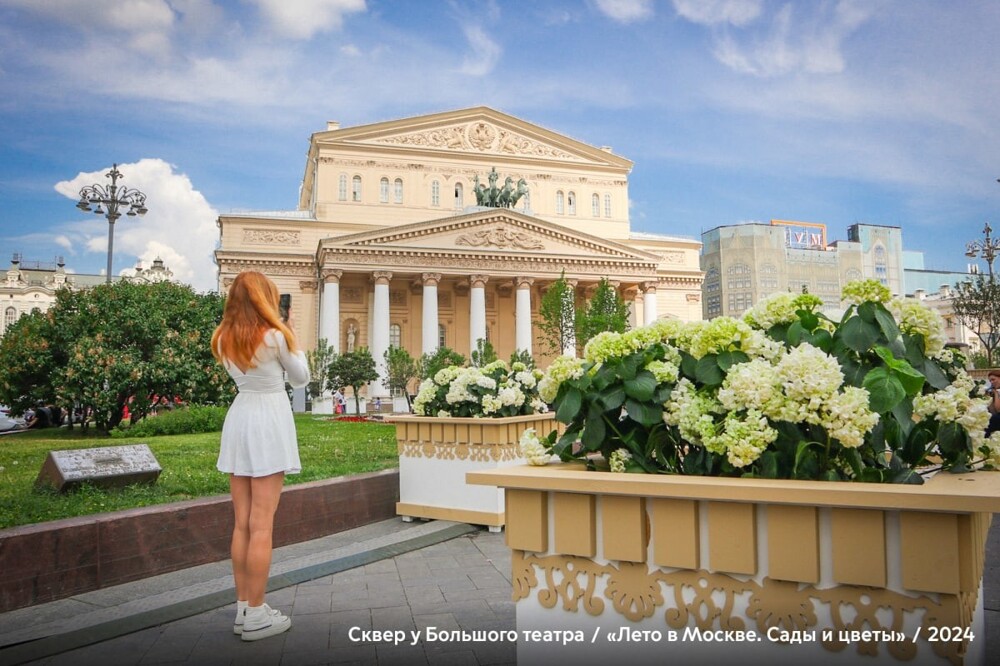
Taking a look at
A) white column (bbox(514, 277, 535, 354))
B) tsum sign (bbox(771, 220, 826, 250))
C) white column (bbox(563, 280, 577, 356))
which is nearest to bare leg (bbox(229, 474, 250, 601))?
white column (bbox(563, 280, 577, 356))

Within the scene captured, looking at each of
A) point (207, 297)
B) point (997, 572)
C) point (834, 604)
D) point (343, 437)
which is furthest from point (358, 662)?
point (207, 297)

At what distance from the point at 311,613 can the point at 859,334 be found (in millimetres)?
3612

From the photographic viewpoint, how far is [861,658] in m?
1.92

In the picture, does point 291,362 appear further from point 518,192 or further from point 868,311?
point 518,192

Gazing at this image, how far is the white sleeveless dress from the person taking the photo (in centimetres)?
415

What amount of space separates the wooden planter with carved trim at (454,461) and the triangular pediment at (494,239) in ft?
115

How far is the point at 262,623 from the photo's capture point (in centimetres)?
401

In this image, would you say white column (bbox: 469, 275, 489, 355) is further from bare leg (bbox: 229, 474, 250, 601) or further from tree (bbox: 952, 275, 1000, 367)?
bare leg (bbox: 229, 474, 250, 601)

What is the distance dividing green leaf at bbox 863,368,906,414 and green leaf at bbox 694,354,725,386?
512 millimetres

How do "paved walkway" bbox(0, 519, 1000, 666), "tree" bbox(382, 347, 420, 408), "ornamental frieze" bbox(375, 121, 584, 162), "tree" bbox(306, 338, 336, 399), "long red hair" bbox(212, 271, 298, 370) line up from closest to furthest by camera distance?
"paved walkway" bbox(0, 519, 1000, 666) < "long red hair" bbox(212, 271, 298, 370) < "tree" bbox(382, 347, 420, 408) < "tree" bbox(306, 338, 336, 399) < "ornamental frieze" bbox(375, 121, 584, 162)

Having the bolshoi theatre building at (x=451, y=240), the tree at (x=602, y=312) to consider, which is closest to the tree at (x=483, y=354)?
the tree at (x=602, y=312)

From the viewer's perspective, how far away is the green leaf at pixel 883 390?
7.60 feet

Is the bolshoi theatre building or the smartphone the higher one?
the bolshoi theatre building

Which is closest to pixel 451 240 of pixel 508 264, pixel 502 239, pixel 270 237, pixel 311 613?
pixel 502 239
